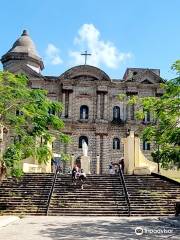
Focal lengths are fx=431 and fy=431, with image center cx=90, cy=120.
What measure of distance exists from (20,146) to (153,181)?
915cm

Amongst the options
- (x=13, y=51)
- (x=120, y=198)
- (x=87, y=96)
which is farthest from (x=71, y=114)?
(x=120, y=198)

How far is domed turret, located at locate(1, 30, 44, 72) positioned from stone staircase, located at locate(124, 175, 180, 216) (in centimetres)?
2396

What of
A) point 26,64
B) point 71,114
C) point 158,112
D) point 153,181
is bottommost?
point 153,181

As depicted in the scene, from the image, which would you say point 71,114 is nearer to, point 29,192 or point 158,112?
point 29,192

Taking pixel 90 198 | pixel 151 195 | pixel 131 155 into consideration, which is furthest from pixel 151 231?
pixel 131 155

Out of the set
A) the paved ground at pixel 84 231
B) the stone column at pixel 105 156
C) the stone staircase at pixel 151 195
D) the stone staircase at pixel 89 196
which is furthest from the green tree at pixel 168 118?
the stone column at pixel 105 156

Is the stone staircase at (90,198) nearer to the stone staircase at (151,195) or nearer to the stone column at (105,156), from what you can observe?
the stone staircase at (151,195)

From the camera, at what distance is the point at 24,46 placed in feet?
159

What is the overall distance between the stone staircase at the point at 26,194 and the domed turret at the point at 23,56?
72.5 ft

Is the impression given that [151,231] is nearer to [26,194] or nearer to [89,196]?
[89,196]

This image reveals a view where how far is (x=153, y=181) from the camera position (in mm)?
24953

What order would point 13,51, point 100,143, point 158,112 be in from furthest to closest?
point 13,51 < point 100,143 < point 158,112

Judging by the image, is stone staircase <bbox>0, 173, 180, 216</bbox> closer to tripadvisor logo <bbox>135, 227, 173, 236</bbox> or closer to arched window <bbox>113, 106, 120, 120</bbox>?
tripadvisor logo <bbox>135, 227, 173, 236</bbox>

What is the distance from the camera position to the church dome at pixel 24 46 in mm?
47553
